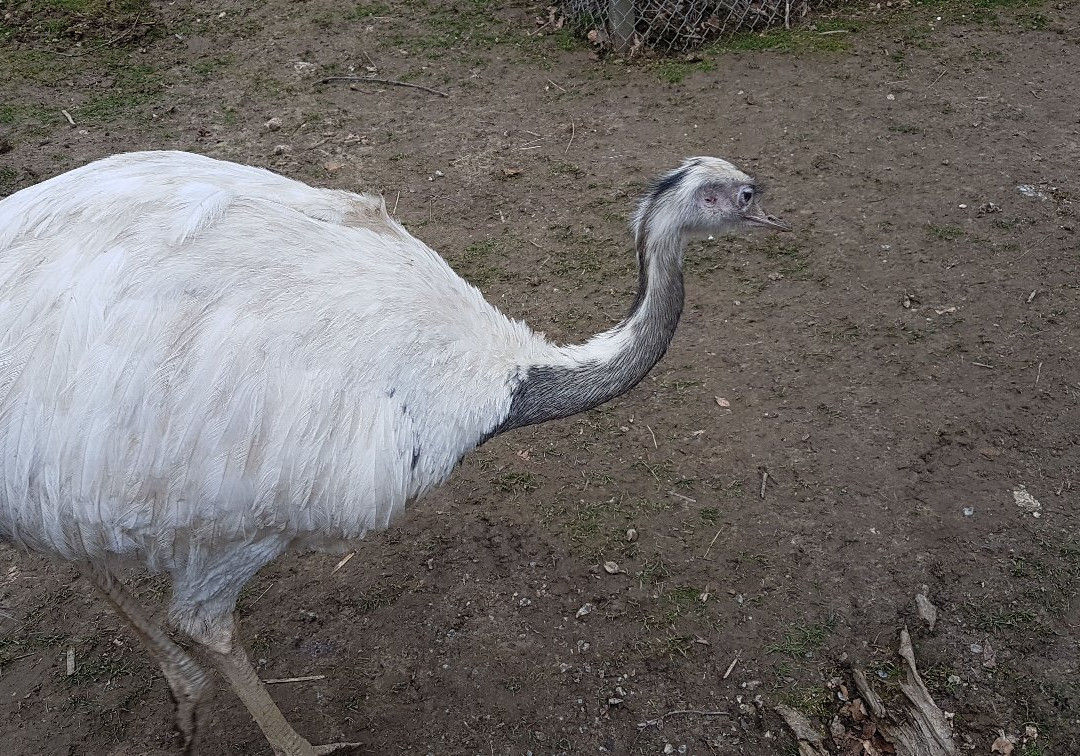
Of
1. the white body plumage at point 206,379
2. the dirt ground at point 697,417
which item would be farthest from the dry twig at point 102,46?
the white body plumage at point 206,379

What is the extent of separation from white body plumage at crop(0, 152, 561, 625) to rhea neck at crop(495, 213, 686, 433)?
0.84 feet

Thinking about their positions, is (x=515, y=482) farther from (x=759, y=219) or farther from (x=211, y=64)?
(x=211, y=64)

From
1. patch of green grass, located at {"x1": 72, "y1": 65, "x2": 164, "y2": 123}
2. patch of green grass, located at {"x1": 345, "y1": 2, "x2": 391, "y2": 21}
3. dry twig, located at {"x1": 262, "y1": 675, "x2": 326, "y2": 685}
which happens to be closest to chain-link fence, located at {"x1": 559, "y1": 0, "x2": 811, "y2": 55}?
patch of green grass, located at {"x1": 345, "y1": 2, "x2": 391, "y2": 21}

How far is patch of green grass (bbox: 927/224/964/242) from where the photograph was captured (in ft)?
15.9

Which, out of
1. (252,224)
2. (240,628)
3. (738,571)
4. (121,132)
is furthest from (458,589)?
(121,132)

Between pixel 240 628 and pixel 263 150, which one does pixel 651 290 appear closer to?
pixel 240 628

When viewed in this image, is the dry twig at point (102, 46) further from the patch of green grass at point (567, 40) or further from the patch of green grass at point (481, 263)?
the patch of green grass at point (481, 263)

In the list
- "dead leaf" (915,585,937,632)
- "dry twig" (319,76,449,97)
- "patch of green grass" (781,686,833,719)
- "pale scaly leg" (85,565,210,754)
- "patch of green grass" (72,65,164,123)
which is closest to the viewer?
"pale scaly leg" (85,565,210,754)

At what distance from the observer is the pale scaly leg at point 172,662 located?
286 centimetres

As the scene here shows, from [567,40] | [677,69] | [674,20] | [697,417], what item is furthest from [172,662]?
[674,20]

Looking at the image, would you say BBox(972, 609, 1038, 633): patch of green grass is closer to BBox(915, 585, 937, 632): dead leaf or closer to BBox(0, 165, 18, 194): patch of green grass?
BBox(915, 585, 937, 632): dead leaf

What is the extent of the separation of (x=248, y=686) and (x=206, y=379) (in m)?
1.12

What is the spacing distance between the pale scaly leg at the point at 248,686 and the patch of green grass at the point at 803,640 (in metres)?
1.70

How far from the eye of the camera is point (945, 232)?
16.1 ft
